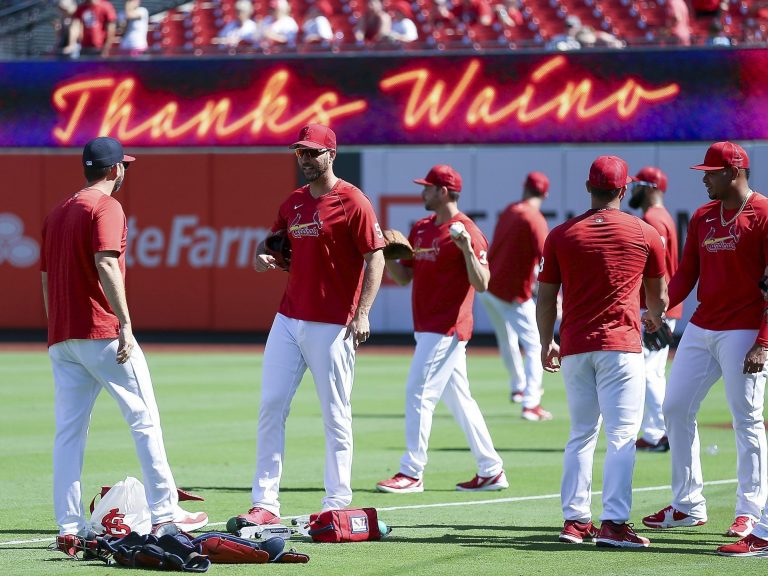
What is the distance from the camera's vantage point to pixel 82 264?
7805 millimetres

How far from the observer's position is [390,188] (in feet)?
86.4

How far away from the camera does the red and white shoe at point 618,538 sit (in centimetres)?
795

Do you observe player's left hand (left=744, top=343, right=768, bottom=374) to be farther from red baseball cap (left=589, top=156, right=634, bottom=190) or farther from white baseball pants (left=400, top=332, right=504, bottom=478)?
white baseball pants (left=400, top=332, right=504, bottom=478)

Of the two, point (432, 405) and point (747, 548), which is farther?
point (432, 405)

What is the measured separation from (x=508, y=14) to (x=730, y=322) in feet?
63.4

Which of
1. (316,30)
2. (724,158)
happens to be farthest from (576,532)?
(316,30)

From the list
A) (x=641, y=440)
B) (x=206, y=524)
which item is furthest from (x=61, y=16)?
(x=206, y=524)

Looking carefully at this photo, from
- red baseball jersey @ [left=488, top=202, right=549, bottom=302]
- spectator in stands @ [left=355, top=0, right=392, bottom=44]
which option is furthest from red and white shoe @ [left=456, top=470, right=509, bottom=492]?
spectator in stands @ [left=355, top=0, right=392, bottom=44]

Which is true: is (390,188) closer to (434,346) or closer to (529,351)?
(529,351)

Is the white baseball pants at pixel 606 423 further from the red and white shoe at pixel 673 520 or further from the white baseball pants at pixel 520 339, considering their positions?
the white baseball pants at pixel 520 339

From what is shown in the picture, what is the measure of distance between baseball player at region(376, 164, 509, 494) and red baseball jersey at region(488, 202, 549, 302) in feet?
13.5

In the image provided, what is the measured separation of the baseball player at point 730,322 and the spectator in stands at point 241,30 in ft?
62.2

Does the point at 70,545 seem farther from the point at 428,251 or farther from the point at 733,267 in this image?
the point at 733,267

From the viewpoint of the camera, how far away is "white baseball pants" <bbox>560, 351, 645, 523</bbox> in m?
8.02
